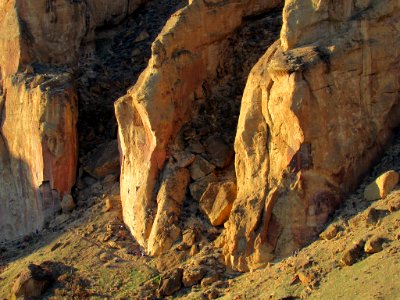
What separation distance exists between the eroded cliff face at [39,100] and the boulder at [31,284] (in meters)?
3.43

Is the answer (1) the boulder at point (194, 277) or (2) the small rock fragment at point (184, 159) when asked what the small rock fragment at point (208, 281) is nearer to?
(1) the boulder at point (194, 277)

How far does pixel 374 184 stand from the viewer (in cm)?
2588

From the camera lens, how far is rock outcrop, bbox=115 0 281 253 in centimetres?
2897

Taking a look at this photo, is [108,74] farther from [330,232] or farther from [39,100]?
[330,232]

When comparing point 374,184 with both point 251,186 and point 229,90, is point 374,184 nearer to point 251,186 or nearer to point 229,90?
point 251,186

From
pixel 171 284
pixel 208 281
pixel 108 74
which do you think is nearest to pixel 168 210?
pixel 171 284

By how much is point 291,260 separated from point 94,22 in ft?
41.9

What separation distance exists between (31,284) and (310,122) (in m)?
8.41

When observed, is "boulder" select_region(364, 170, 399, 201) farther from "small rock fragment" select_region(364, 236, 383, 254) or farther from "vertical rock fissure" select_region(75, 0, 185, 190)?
"vertical rock fissure" select_region(75, 0, 185, 190)

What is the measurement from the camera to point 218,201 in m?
28.0

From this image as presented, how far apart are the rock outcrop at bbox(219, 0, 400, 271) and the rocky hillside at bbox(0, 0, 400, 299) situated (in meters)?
0.04

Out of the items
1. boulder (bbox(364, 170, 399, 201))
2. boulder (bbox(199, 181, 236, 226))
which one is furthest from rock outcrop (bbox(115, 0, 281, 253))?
boulder (bbox(364, 170, 399, 201))

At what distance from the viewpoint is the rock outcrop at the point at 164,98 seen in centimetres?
2897

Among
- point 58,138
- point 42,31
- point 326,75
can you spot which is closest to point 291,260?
point 326,75
